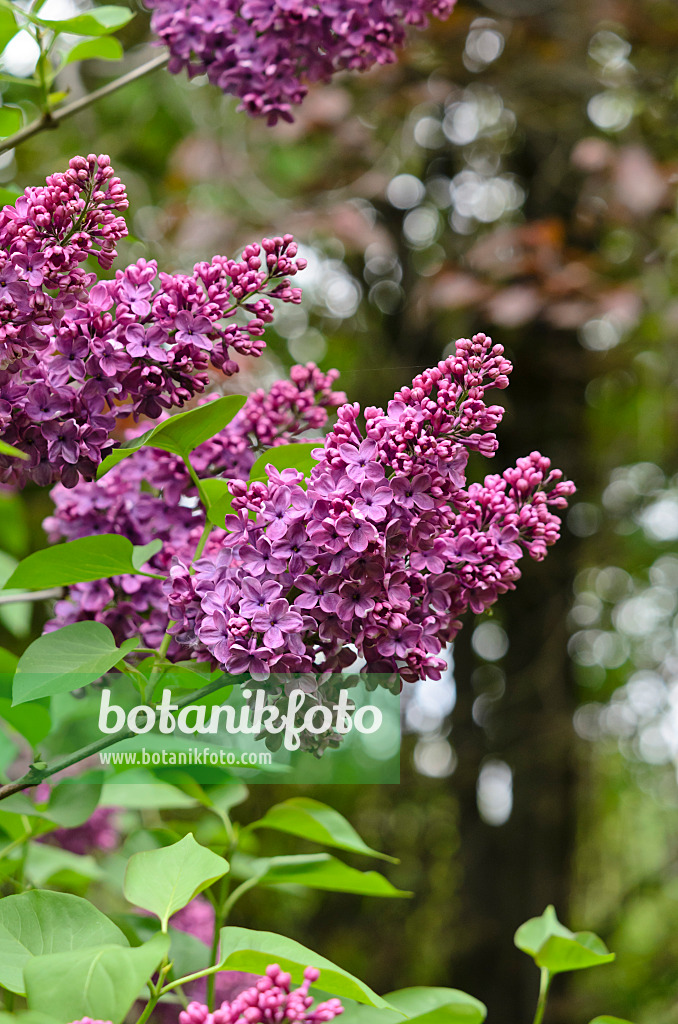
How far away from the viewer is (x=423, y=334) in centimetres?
181

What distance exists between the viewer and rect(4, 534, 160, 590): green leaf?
18.4 inches

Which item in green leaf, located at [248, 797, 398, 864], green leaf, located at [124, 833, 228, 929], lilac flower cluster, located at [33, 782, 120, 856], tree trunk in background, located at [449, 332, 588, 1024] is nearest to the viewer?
green leaf, located at [124, 833, 228, 929]

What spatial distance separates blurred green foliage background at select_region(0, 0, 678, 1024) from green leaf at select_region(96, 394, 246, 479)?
86cm

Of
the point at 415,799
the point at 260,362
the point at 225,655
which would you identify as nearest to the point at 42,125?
A: the point at 225,655

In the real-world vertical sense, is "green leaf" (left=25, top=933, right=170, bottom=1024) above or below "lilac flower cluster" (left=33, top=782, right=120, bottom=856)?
above

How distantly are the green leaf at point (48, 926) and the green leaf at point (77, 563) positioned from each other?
0.51ft

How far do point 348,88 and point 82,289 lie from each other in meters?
1.55

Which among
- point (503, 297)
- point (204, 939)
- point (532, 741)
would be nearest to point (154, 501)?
point (204, 939)

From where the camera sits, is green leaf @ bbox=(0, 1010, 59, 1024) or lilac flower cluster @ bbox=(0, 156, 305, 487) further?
lilac flower cluster @ bbox=(0, 156, 305, 487)

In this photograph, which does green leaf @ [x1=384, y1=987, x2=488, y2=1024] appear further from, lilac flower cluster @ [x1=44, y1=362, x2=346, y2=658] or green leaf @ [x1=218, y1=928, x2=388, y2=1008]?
lilac flower cluster @ [x1=44, y1=362, x2=346, y2=658]

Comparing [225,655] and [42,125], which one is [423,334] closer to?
[42,125]

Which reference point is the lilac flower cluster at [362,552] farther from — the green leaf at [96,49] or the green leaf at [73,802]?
the green leaf at [96,49]

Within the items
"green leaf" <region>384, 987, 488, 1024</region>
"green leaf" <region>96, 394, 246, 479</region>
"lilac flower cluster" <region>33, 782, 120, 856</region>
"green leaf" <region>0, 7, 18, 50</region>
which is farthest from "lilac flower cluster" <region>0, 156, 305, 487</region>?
"lilac flower cluster" <region>33, 782, 120, 856</region>

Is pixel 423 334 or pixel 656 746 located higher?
pixel 423 334
